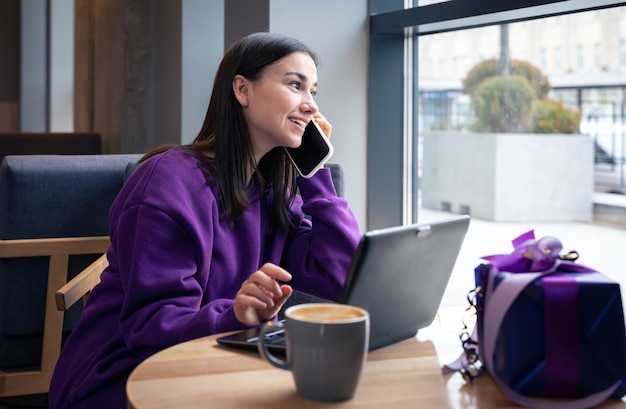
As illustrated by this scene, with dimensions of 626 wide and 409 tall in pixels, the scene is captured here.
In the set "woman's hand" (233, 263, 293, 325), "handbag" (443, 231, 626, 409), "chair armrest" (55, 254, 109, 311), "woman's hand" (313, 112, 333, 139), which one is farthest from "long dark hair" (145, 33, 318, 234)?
"handbag" (443, 231, 626, 409)

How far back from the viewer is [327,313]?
3.31 feet

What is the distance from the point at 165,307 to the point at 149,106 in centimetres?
259

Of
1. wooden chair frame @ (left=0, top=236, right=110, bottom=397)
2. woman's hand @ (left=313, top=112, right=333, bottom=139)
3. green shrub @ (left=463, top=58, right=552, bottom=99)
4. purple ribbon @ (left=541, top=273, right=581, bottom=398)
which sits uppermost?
green shrub @ (left=463, top=58, right=552, bottom=99)

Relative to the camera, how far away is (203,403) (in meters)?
0.98

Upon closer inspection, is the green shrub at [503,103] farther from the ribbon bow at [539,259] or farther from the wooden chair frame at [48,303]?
the ribbon bow at [539,259]

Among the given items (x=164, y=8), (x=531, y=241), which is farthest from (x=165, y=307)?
(x=164, y=8)

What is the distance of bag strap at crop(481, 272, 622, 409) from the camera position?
3.26ft

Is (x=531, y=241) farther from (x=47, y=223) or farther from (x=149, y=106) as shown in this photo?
(x=149, y=106)

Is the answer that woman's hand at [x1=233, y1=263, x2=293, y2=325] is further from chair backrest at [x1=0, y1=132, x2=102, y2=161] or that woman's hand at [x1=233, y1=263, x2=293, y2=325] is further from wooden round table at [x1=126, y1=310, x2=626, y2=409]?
chair backrest at [x1=0, y1=132, x2=102, y2=161]

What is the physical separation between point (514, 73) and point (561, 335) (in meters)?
1.44

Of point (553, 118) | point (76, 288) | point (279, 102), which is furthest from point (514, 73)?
point (76, 288)

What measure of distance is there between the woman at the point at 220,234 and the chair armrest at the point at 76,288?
0.40 metres

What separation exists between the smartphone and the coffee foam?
769mm

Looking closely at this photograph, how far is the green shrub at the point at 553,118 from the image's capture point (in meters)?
2.15
